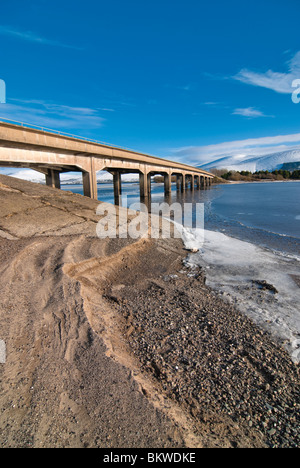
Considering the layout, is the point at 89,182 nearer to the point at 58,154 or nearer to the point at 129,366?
the point at 58,154

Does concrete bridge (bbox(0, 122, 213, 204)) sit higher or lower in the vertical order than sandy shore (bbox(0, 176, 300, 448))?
higher

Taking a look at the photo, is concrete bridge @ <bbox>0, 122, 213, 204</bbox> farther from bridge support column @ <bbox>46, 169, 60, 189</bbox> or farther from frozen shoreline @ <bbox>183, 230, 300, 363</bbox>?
frozen shoreline @ <bbox>183, 230, 300, 363</bbox>

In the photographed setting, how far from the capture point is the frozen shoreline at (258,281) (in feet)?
13.8

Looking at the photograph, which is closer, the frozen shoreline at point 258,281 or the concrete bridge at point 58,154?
the frozen shoreline at point 258,281

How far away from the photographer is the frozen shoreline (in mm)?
4203

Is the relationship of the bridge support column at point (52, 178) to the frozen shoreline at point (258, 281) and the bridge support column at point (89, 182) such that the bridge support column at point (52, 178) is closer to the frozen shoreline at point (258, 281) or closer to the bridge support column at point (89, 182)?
the bridge support column at point (89, 182)

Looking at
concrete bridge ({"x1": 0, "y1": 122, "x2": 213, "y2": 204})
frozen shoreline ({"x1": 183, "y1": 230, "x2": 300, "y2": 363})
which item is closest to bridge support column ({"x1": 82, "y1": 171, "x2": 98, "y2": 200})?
concrete bridge ({"x1": 0, "y1": 122, "x2": 213, "y2": 204})

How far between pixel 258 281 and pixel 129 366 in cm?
470

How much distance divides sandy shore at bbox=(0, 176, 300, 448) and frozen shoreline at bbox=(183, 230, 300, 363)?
0.42 metres

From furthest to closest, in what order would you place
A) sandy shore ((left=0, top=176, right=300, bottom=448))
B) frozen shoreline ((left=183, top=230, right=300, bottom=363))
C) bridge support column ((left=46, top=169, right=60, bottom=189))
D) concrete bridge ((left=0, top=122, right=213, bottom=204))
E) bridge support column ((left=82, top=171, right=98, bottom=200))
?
bridge support column ((left=46, top=169, right=60, bottom=189))
bridge support column ((left=82, top=171, right=98, bottom=200))
concrete bridge ((left=0, top=122, right=213, bottom=204))
frozen shoreline ((left=183, top=230, right=300, bottom=363))
sandy shore ((left=0, top=176, right=300, bottom=448))

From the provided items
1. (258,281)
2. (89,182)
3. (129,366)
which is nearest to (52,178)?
(89,182)

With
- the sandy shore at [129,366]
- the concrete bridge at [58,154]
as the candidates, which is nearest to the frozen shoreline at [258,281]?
the sandy shore at [129,366]

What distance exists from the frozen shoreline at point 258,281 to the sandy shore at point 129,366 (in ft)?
1.37
